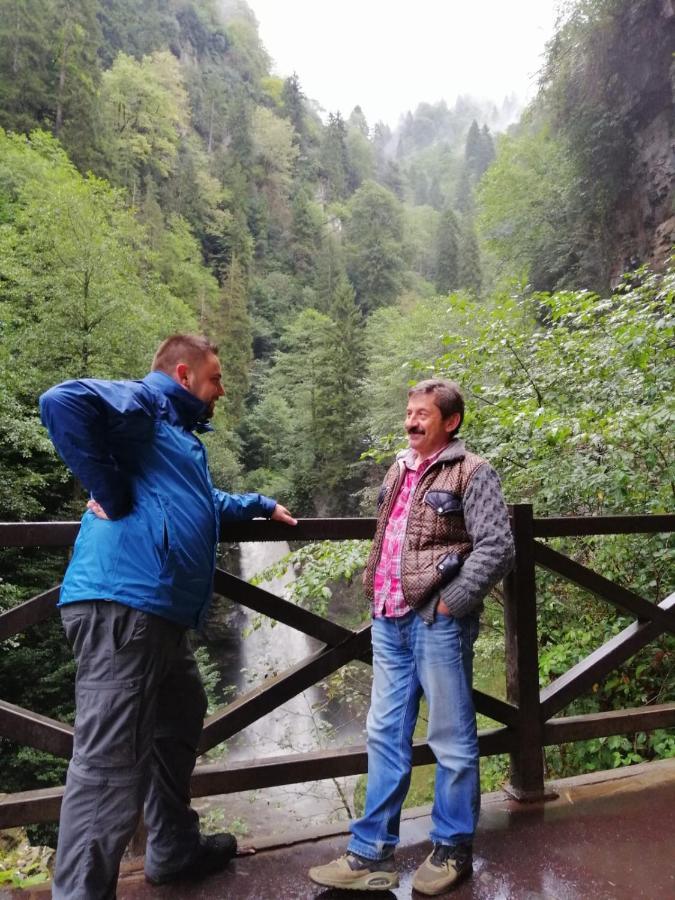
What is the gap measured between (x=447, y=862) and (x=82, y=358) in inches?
587

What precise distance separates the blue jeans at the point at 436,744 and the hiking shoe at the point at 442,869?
0.03 meters

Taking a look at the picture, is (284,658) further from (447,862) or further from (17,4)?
(17,4)

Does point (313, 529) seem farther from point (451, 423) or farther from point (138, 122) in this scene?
point (138, 122)

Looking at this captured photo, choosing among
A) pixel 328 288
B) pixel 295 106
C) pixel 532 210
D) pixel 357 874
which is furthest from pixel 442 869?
pixel 295 106

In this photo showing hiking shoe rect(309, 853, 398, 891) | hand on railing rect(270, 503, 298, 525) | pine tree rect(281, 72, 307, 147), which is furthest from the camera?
pine tree rect(281, 72, 307, 147)

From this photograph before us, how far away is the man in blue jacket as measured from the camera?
56.0 inches

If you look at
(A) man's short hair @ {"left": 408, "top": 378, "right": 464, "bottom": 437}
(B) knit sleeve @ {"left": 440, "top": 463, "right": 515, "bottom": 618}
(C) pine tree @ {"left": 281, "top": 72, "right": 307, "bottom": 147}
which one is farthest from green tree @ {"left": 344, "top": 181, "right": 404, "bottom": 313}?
(B) knit sleeve @ {"left": 440, "top": 463, "right": 515, "bottom": 618}

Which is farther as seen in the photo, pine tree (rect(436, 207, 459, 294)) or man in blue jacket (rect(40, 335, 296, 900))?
pine tree (rect(436, 207, 459, 294))

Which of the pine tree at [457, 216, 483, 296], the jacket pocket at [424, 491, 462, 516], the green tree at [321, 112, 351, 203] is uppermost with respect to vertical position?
the green tree at [321, 112, 351, 203]

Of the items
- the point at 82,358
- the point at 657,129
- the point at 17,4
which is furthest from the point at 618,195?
the point at 17,4

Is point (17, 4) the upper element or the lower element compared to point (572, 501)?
upper

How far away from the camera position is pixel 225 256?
41.9m

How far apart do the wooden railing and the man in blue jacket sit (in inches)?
16.6

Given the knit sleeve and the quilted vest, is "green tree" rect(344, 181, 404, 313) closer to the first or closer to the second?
the quilted vest
